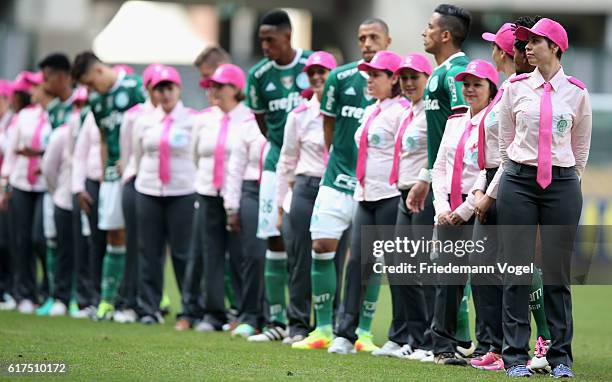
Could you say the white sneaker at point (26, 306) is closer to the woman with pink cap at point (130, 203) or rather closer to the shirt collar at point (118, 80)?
the woman with pink cap at point (130, 203)

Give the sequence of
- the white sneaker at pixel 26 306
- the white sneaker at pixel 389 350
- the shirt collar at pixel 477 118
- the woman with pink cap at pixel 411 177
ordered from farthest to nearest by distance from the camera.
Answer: the white sneaker at pixel 26 306 → the white sneaker at pixel 389 350 → the woman with pink cap at pixel 411 177 → the shirt collar at pixel 477 118

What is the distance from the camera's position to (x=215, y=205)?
1352 cm

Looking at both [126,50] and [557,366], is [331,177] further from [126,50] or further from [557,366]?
[126,50]

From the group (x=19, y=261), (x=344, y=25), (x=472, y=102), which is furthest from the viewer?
(x=344, y=25)

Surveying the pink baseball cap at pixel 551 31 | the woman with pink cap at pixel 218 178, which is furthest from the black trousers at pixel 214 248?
the pink baseball cap at pixel 551 31

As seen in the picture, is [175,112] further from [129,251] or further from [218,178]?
[129,251]

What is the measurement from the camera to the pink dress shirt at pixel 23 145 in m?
16.4

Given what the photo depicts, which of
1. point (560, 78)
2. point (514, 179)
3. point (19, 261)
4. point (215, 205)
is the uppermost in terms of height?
point (560, 78)

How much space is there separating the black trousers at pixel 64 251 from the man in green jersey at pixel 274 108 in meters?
3.78

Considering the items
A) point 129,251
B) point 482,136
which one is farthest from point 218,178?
point 482,136

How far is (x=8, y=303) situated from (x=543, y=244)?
9073mm

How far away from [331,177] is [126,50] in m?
17.7

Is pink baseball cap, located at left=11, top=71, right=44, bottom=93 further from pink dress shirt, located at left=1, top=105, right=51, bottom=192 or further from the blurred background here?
the blurred background

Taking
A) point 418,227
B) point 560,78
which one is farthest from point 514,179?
point 418,227
